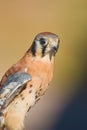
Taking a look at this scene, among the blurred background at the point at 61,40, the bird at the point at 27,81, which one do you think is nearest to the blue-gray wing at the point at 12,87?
the bird at the point at 27,81

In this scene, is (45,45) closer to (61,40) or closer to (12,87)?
(12,87)

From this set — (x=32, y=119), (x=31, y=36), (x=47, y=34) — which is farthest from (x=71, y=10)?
(x=47, y=34)

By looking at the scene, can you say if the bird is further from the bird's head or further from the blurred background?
the blurred background

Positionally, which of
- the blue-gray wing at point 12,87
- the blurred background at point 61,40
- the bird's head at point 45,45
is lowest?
the blurred background at point 61,40

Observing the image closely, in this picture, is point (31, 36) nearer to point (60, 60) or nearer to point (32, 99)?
point (60, 60)

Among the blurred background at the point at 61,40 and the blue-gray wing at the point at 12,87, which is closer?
the blue-gray wing at the point at 12,87

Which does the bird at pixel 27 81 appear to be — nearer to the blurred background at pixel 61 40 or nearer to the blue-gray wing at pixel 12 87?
the blue-gray wing at pixel 12 87

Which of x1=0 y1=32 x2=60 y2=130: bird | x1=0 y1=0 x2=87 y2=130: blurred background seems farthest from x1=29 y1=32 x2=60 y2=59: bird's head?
x1=0 y1=0 x2=87 y2=130: blurred background
